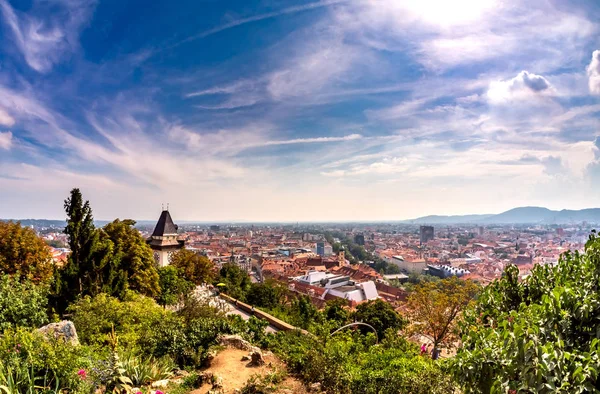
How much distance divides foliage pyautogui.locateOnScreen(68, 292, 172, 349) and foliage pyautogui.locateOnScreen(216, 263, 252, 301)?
1170cm

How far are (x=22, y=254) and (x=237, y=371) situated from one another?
11.5 metres

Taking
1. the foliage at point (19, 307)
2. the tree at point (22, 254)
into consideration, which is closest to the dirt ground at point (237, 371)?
the foliage at point (19, 307)

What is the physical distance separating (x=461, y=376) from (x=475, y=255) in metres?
104

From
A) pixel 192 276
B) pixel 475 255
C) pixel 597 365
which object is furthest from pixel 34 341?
pixel 475 255

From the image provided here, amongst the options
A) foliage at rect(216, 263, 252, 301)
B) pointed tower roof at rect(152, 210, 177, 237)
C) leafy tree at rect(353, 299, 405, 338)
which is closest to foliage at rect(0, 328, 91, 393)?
leafy tree at rect(353, 299, 405, 338)

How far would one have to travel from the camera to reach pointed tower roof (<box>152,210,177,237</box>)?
25.4 m

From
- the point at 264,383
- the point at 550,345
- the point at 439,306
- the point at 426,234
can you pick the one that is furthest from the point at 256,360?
the point at 426,234

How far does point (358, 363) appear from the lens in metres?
6.48

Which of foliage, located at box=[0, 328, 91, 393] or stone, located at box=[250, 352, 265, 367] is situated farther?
stone, located at box=[250, 352, 265, 367]

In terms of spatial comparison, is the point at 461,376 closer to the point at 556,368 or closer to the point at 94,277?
the point at 556,368

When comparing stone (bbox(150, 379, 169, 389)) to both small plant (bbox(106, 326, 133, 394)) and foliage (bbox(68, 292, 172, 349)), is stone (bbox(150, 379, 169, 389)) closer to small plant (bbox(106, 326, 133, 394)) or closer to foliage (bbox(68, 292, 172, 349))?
small plant (bbox(106, 326, 133, 394))

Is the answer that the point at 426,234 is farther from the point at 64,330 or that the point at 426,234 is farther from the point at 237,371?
the point at 64,330

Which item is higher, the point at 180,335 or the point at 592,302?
the point at 592,302

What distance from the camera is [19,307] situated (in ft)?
26.0
